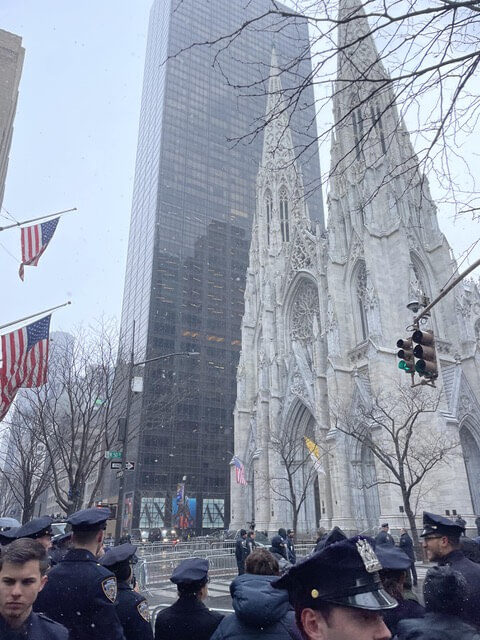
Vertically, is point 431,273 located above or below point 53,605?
above

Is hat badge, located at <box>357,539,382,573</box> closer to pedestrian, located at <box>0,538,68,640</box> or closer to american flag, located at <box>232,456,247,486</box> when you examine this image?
pedestrian, located at <box>0,538,68,640</box>

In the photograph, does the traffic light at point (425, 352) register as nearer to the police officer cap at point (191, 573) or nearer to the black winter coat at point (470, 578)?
the black winter coat at point (470, 578)

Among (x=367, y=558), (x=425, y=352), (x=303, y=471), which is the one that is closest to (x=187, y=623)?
(x=367, y=558)

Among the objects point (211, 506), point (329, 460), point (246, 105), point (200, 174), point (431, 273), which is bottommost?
point (211, 506)

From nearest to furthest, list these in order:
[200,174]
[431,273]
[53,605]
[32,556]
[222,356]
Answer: [32,556], [53,605], [431,273], [222,356], [200,174]

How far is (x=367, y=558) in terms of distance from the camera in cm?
177

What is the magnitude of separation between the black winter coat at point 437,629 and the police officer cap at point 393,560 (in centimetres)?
101

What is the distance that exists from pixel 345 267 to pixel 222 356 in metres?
33.5

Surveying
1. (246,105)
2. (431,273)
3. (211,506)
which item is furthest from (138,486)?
(246,105)

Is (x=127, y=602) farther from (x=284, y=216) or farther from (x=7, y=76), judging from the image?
(x=284, y=216)

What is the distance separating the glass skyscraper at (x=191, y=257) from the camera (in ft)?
183

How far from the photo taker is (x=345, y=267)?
1396 inches

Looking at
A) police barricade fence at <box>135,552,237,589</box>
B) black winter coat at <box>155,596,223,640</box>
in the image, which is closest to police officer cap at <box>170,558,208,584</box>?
black winter coat at <box>155,596,223,640</box>

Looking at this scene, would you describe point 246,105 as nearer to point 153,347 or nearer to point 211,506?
point 153,347
